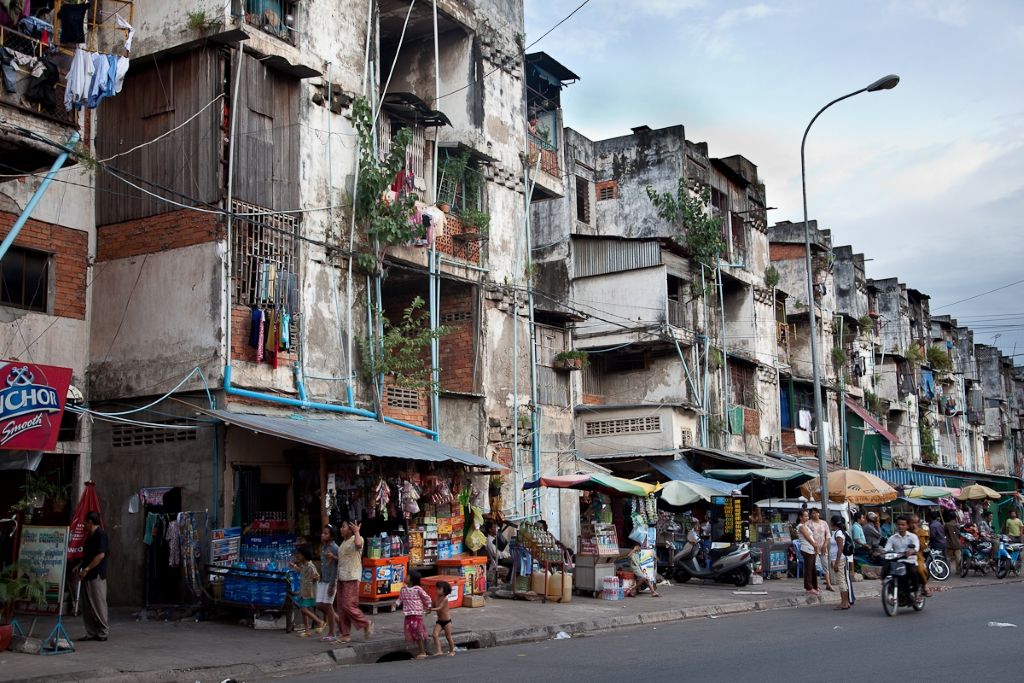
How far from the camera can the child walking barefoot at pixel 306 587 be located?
13.5 m

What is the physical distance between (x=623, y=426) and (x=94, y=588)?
60.8 ft

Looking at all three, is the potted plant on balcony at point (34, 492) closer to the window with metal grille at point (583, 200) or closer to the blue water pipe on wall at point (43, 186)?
the blue water pipe on wall at point (43, 186)

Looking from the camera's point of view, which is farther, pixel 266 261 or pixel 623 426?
pixel 623 426

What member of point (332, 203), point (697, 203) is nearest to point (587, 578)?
point (332, 203)

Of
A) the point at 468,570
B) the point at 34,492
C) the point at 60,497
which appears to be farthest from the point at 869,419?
the point at 34,492

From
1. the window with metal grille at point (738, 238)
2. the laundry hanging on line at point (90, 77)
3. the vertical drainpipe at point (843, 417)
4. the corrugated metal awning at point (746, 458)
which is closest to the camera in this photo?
the laundry hanging on line at point (90, 77)

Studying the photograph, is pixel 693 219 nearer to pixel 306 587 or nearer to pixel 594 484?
pixel 594 484

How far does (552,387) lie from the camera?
24.8m

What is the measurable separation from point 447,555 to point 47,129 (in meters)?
9.88

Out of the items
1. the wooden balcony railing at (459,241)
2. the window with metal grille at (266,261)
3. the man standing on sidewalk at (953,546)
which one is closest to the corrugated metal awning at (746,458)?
the man standing on sidewalk at (953,546)

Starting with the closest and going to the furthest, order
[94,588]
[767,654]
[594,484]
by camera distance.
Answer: [767,654] → [94,588] → [594,484]

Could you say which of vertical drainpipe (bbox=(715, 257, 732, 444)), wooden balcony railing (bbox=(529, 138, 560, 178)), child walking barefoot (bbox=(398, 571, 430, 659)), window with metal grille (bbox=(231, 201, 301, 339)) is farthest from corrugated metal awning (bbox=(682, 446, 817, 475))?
child walking barefoot (bbox=(398, 571, 430, 659))

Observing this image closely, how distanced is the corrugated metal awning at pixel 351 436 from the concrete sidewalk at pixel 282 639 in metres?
2.47

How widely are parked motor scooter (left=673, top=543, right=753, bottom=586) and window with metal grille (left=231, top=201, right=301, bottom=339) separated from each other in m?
10.6
